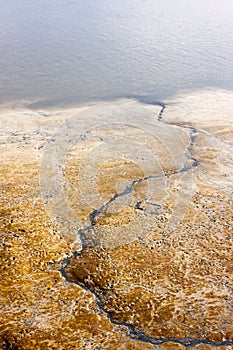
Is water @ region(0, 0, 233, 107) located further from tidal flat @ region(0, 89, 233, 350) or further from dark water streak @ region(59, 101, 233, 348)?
dark water streak @ region(59, 101, 233, 348)

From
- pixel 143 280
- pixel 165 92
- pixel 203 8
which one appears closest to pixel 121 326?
pixel 143 280

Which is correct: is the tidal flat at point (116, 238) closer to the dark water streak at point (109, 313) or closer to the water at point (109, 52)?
the dark water streak at point (109, 313)

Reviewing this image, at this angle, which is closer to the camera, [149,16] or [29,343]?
[29,343]

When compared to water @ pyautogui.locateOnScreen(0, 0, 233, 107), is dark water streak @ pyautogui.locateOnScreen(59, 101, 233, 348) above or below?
below

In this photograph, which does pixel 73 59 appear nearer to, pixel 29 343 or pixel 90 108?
pixel 90 108

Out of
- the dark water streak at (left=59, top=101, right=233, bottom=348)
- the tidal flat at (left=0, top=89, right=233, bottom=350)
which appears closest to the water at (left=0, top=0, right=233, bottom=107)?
the tidal flat at (left=0, top=89, right=233, bottom=350)

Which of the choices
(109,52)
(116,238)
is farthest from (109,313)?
(109,52)
